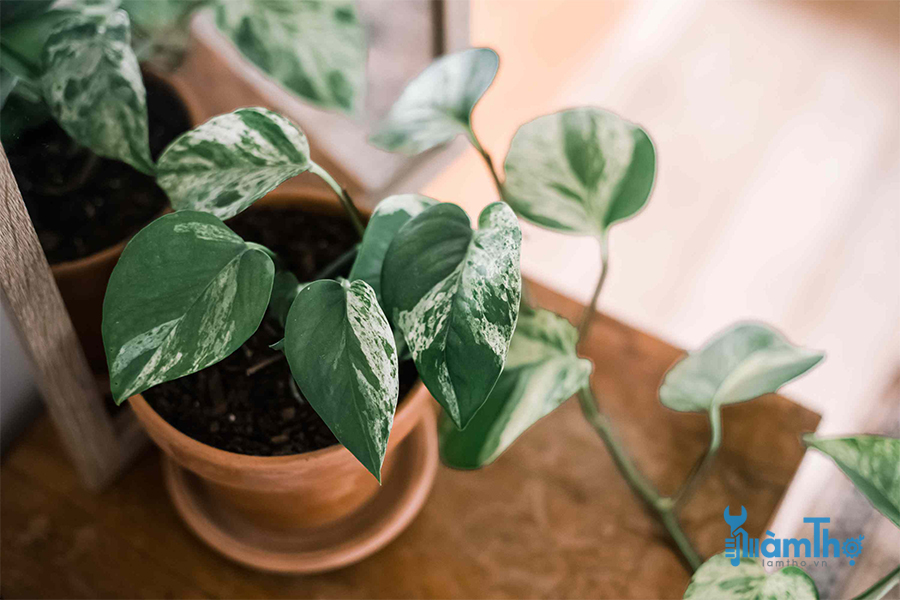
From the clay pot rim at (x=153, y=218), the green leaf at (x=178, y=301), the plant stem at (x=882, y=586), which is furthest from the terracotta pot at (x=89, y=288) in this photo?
the plant stem at (x=882, y=586)

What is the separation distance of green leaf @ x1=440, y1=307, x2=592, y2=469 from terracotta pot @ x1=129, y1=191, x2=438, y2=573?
0.04 meters

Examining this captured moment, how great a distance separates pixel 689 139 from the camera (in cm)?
125

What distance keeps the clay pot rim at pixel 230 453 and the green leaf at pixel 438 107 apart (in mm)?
201

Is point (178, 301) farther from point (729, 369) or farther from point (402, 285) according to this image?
point (729, 369)

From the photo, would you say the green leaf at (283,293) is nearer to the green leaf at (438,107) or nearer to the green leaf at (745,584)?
the green leaf at (438,107)

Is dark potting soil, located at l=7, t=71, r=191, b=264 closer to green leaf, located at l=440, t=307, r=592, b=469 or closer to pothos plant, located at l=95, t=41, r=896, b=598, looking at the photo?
pothos plant, located at l=95, t=41, r=896, b=598

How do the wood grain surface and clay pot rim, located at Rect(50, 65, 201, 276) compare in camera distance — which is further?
clay pot rim, located at Rect(50, 65, 201, 276)

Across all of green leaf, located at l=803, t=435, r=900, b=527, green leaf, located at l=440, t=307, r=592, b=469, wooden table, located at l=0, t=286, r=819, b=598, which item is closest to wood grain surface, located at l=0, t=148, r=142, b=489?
wooden table, located at l=0, t=286, r=819, b=598

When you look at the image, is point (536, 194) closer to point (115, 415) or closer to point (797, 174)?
point (115, 415)

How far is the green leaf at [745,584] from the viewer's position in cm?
50

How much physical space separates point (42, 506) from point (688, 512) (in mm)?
589

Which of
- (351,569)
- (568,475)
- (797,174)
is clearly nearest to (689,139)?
(797,174)

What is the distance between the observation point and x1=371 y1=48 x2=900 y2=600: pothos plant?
52 cm

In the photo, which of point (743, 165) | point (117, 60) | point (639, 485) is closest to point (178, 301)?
point (117, 60)
